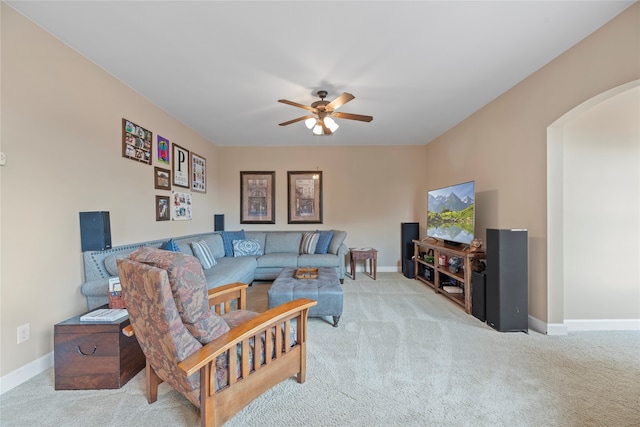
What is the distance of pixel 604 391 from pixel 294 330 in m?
2.07

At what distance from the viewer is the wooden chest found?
170 cm

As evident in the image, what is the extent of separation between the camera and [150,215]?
3137 millimetres

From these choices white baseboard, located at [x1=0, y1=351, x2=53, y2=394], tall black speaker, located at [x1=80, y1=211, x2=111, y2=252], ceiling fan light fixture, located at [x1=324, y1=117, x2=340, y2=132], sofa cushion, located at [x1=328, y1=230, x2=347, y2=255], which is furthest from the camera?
sofa cushion, located at [x1=328, y1=230, x2=347, y2=255]

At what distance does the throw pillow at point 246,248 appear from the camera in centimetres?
441

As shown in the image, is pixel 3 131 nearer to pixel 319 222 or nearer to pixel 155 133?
pixel 155 133

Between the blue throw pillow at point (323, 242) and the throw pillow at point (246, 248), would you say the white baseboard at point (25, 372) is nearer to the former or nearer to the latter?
the throw pillow at point (246, 248)

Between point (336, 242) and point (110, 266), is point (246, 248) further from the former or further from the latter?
point (110, 266)

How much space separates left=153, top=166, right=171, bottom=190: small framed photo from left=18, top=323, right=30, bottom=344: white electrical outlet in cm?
184

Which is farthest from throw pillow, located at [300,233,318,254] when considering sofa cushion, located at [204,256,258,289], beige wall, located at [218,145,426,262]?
sofa cushion, located at [204,256,258,289]

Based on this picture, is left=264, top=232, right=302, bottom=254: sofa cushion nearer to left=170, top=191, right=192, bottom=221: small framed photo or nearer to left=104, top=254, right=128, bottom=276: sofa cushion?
left=170, top=191, right=192, bottom=221: small framed photo

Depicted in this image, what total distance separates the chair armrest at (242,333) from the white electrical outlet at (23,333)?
1591mm

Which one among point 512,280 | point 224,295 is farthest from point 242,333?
point 512,280

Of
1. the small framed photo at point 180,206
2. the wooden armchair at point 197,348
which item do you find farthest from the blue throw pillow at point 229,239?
the wooden armchair at point 197,348

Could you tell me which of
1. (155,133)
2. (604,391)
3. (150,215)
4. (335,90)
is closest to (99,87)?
(155,133)
